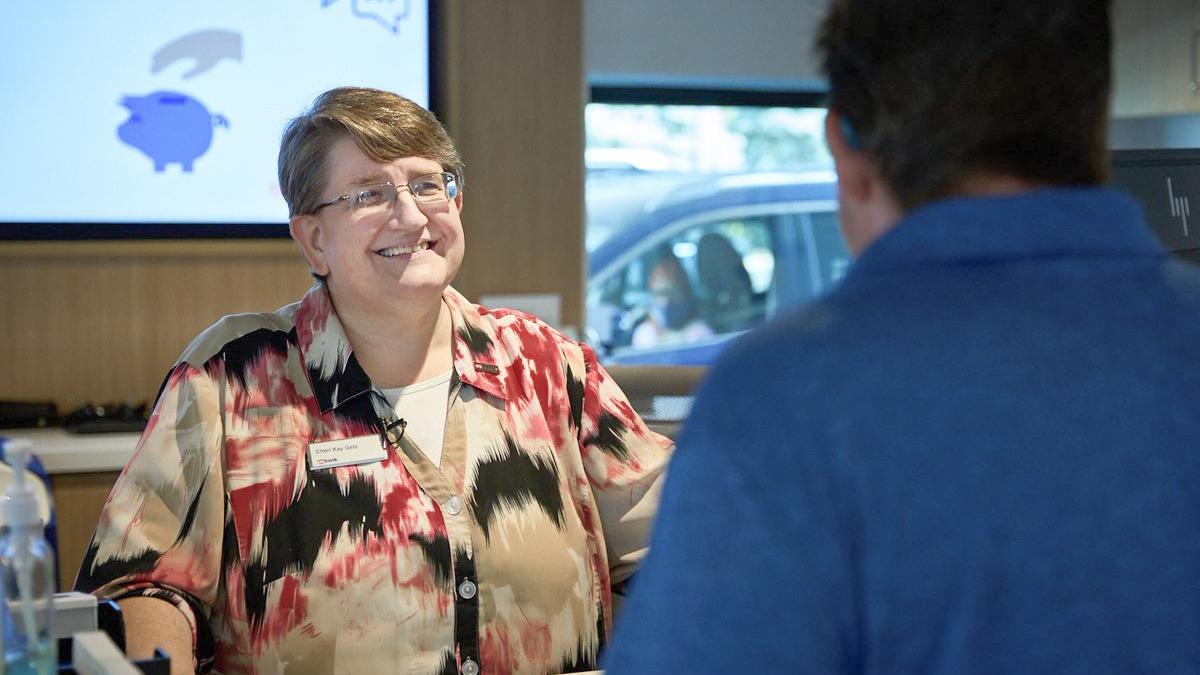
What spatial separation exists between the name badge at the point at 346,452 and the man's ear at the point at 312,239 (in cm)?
33

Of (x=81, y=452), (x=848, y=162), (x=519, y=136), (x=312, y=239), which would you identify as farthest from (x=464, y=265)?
(x=848, y=162)

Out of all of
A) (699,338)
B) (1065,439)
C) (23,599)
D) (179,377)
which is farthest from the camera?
(699,338)

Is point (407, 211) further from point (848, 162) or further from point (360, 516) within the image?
point (848, 162)

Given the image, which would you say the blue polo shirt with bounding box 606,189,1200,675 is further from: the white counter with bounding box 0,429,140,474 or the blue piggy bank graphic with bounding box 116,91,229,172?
the blue piggy bank graphic with bounding box 116,91,229,172

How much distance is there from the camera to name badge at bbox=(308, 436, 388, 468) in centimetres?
190

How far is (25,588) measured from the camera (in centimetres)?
116

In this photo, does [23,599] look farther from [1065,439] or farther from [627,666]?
[1065,439]

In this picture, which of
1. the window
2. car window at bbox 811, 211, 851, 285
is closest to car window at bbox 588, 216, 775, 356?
the window

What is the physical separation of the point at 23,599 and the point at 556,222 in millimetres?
2937

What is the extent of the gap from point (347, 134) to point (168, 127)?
1.76 metres

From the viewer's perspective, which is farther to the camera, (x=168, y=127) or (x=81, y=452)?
(x=168, y=127)

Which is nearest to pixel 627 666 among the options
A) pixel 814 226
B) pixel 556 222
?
pixel 556 222

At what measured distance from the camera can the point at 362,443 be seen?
193 centimetres

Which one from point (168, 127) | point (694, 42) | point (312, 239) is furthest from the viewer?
point (694, 42)
